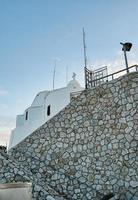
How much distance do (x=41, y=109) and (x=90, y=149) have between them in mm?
10321

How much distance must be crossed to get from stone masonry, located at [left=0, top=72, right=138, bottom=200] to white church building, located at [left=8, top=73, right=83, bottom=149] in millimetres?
6718

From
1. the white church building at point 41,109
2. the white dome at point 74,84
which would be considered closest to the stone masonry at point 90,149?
the white church building at point 41,109

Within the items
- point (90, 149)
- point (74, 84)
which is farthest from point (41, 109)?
point (90, 149)

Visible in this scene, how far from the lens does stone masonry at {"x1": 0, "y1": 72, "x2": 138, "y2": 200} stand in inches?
402

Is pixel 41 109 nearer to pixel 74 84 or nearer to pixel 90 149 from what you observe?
pixel 74 84

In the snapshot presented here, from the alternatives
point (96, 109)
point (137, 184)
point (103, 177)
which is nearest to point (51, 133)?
point (96, 109)

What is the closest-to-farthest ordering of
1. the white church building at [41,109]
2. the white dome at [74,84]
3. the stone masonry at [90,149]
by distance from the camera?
the stone masonry at [90,149] → the white church building at [41,109] → the white dome at [74,84]

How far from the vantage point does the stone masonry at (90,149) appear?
10.2 meters

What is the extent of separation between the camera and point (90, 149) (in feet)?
37.2

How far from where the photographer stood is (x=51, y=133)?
12500 mm

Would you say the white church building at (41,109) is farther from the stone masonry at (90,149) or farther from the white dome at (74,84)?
the stone masonry at (90,149)

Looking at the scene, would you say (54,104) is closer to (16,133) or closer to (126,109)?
(16,133)

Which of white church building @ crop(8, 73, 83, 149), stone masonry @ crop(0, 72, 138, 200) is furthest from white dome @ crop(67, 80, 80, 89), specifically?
stone masonry @ crop(0, 72, 138, 200)

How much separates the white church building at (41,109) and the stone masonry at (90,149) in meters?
6.72
